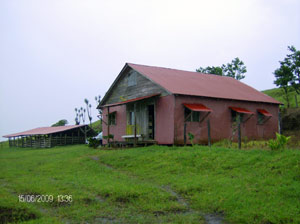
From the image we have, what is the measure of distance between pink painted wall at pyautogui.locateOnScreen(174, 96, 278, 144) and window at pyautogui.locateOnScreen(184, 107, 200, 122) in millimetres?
252

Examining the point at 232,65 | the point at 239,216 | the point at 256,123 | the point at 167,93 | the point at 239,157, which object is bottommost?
the point at 239,216

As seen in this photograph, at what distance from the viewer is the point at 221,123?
19.6 metres

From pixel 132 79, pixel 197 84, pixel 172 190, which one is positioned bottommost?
pixel 172 190

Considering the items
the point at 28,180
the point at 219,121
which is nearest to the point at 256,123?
the point at 219,121

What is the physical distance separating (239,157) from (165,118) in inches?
298

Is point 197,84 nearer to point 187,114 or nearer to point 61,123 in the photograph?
point 187,114

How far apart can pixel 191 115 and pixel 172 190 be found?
986 centimetres

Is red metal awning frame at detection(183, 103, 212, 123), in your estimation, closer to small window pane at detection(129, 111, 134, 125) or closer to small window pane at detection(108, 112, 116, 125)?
small window pane at detection(129, 111, 134, 125)

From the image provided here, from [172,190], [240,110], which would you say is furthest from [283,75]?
[172,190]

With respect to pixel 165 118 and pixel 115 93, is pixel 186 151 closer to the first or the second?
pixel 165 118

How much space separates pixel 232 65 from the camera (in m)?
43.0

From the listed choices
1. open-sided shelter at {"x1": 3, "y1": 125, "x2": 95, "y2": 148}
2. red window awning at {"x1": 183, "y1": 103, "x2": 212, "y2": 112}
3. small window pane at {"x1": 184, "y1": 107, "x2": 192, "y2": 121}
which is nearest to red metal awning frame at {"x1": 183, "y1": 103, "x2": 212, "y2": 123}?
red window awning at {"x1": 183, "y1": 103, "x2": 212, "y2": 112}

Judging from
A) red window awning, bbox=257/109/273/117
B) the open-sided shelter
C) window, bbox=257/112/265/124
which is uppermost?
red window awning, bbox=257/109/273/117

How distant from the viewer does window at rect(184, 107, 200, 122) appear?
18031 millimetres
